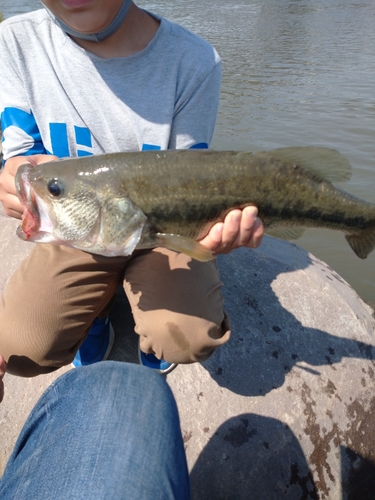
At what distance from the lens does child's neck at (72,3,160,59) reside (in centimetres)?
316

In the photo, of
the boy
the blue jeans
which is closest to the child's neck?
the boy

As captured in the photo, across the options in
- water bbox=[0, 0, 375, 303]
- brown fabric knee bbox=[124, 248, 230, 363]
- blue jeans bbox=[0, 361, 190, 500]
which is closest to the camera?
blue jeans bbox=[0, 361, 190, 500]

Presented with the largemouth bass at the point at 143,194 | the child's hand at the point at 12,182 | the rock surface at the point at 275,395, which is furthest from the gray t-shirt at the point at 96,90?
the rock surface at the point at 275,395

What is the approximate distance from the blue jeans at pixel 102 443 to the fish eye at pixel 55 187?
103 centimetres

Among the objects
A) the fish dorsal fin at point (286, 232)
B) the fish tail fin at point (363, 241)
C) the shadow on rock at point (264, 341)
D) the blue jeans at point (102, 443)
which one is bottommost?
the shadow on rock at point (264, 341)

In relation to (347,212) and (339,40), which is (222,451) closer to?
(347,212)

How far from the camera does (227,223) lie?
2.56 meters

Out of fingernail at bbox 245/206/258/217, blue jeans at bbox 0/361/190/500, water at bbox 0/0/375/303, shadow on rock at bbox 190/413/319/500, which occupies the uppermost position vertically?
fingernail at bbox 245/206/258/217

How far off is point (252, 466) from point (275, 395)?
0.47m

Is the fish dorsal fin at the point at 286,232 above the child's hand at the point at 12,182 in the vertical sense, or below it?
below

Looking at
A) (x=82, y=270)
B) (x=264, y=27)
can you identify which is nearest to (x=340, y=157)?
(x=82, y=270)

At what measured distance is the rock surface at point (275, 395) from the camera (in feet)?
8.87

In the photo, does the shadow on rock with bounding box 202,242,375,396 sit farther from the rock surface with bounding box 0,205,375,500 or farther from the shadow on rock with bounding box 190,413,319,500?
the shadow on rock with bounding box 190,413,319,500

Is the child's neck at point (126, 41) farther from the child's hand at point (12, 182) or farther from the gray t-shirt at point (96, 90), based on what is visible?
the child's hand at point (12, 182)
